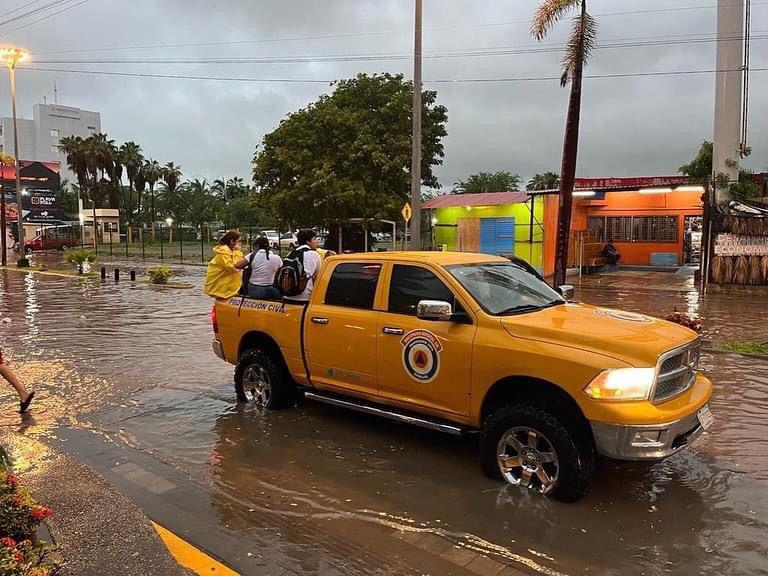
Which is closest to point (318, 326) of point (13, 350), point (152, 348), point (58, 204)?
point (152, 348)

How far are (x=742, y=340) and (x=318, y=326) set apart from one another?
27.1ft

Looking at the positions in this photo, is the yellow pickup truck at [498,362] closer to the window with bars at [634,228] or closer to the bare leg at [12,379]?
the bare leg at [12,379]

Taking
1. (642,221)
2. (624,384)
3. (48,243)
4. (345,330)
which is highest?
(642,221)

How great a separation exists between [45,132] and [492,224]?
100623 mm

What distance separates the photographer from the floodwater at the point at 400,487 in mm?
3750

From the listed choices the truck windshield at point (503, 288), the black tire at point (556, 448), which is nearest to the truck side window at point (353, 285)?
the truck windshield at point (503, 288)

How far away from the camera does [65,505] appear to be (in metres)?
4.32

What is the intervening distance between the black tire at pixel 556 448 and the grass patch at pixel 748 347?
6.65m

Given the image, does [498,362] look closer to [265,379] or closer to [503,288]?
[503,288]

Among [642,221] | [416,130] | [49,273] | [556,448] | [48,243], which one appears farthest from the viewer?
[48,243]

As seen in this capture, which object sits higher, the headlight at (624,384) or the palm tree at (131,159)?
the palm tree at (131,159)

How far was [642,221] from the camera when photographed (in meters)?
28.6

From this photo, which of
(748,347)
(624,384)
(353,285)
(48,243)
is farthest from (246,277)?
(48,243)

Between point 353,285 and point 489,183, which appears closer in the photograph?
point 353,285
